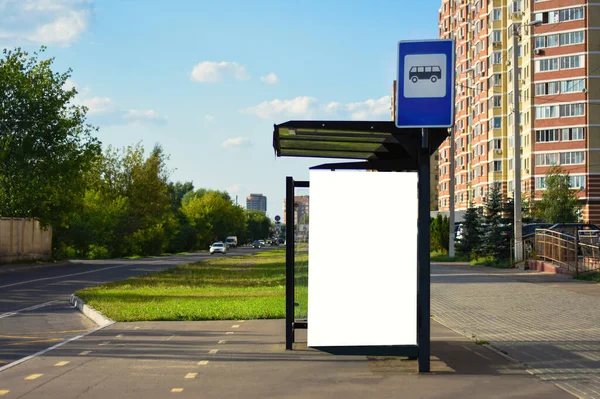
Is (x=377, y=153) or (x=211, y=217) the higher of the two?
(x=211, y=217)

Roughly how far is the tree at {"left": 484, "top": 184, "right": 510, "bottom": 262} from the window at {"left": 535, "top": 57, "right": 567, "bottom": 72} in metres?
41.8

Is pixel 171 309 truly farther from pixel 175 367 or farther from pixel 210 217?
pixel 210 217

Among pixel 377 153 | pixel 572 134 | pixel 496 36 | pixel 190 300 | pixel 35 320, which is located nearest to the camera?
pixel 377 153

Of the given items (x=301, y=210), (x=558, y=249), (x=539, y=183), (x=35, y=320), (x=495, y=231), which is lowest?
(x=35, y=320)

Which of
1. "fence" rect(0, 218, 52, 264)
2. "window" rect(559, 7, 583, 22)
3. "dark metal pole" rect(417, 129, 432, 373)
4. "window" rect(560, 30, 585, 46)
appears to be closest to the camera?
"dark metal pole" rect(417, 129, 432, 373)

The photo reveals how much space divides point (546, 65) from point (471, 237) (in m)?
41.3

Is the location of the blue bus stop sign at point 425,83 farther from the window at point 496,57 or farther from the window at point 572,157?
the window at point 496,57

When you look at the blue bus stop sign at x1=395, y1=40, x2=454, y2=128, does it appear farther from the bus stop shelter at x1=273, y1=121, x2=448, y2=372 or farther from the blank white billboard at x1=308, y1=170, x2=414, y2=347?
the blank white billboard at x1=308, y1=170, x2=414, y2=347

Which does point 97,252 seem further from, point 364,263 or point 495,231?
point 364,263

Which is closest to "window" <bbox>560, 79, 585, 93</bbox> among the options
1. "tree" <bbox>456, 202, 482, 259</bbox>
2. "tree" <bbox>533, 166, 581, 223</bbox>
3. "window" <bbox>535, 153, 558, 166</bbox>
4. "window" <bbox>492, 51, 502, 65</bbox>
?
"window" <bbox>535, 153, 558, 166</bbox>

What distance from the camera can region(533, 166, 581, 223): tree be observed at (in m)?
60.5

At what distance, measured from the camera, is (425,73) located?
9.09 m

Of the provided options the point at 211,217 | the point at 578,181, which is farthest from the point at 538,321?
the point at 211,217

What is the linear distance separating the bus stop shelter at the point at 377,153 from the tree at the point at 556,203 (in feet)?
171
